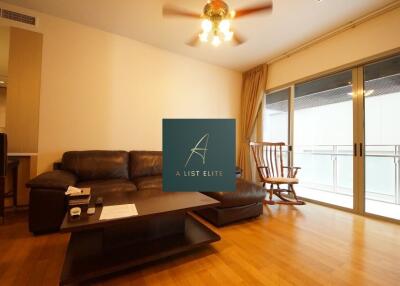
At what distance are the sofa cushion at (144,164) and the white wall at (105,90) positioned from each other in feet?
1.04

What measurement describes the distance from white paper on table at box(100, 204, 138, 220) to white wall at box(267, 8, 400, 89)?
3161 mm

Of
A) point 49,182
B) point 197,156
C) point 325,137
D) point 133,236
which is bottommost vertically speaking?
point 133,236

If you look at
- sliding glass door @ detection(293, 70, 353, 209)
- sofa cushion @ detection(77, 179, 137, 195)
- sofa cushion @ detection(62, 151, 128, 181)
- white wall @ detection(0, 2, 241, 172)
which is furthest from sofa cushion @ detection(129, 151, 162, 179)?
sliding glass door @ detection(293, 70, 353, 209)

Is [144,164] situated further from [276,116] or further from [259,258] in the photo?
[276,116]

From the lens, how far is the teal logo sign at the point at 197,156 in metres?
1.03

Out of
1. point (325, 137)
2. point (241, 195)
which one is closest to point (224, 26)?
point (241, 195)

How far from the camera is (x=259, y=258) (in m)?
1.42

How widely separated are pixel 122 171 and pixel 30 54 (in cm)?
188

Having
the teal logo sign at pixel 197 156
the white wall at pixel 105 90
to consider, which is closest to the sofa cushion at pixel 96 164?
the white wall at pixel 105 90

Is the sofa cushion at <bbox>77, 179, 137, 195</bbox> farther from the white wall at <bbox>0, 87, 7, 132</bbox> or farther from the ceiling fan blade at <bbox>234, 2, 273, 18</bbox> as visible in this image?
the ceiling fan blade at <bbox>234, 2, 273, 18</bbox>

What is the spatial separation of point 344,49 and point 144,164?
10.6 feet

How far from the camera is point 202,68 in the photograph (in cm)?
361

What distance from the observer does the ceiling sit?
211 centimetres

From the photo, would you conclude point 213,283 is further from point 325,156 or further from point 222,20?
point 325,156
